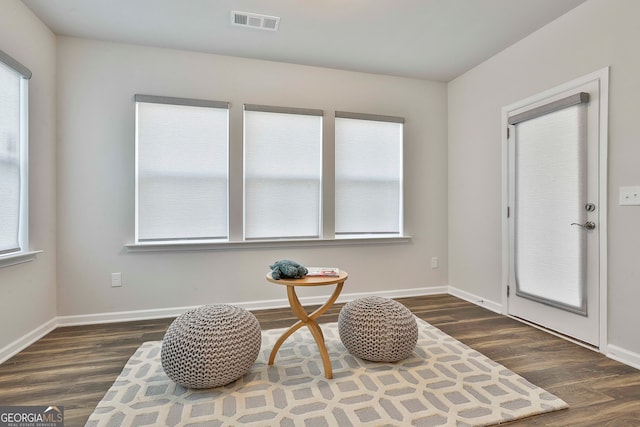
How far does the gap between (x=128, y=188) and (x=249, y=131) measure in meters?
1.30

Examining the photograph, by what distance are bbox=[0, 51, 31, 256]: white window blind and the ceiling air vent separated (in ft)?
5.37

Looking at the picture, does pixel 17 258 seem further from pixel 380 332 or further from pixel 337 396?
pixel 380 332

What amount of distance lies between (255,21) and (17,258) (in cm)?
259

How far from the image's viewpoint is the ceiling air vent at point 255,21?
8.61ft

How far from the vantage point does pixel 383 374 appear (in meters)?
2.00

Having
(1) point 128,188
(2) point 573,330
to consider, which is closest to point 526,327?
(2) point 573,330

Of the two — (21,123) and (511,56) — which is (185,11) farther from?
(511,56)

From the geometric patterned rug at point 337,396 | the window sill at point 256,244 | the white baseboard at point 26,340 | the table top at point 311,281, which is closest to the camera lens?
the geometric patterned rug at point 337,396

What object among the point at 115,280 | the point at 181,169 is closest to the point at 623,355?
the point at 181,169

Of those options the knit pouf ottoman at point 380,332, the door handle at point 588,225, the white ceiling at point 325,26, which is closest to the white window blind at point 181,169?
the white ceiling at point 325,26

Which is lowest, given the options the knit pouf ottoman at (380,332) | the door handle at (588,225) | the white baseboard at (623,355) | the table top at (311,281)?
the white baseboard at (623,355)

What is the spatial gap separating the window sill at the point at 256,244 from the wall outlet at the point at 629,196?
196cm

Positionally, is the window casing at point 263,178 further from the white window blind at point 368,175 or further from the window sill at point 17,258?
the window sill at point 17,258

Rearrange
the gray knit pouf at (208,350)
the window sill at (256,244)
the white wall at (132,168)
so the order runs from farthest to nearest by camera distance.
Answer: the window sill at (256,244) < the white wall at (132,168) < the gray knit pouf at (208,350)
